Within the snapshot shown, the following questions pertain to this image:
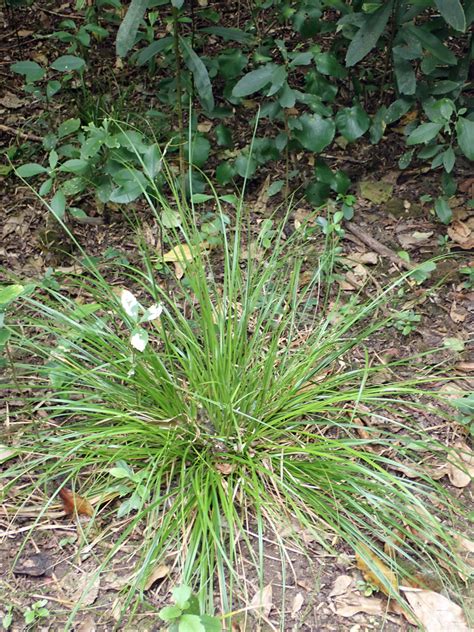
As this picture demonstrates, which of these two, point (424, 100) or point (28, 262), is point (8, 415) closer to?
point (28, 262)

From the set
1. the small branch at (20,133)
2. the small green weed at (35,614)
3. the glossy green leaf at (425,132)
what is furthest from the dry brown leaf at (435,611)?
the small branch at (20,133)

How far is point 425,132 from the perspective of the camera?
92.7 inches

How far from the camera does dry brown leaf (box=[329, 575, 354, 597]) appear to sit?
1656 mm

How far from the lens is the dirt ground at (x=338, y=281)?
162 centimetres

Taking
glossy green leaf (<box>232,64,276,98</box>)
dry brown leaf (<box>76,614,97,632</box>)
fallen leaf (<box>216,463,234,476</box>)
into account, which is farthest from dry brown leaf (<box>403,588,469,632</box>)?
glossy green leaf (<box>232,64,276,98</box>)

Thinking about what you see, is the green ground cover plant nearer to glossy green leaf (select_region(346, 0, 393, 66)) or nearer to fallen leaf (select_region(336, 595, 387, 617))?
glossy green leaf (select_region(346, 0, 393, 66))

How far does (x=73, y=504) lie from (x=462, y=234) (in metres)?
1.74

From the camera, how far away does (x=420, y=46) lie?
7.75 ft

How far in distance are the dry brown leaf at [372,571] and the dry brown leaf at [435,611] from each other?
0.15ft

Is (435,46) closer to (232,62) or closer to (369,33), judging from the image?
(369,33)

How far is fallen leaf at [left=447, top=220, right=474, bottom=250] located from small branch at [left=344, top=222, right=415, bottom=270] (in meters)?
0.24

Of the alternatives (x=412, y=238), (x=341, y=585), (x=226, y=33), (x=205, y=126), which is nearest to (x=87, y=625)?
(x=341, y=585)

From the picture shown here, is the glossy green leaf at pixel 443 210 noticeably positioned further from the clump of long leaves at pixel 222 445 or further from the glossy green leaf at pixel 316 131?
the clump of long leaves at pixel 222 445

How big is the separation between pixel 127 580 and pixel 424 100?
192cm
